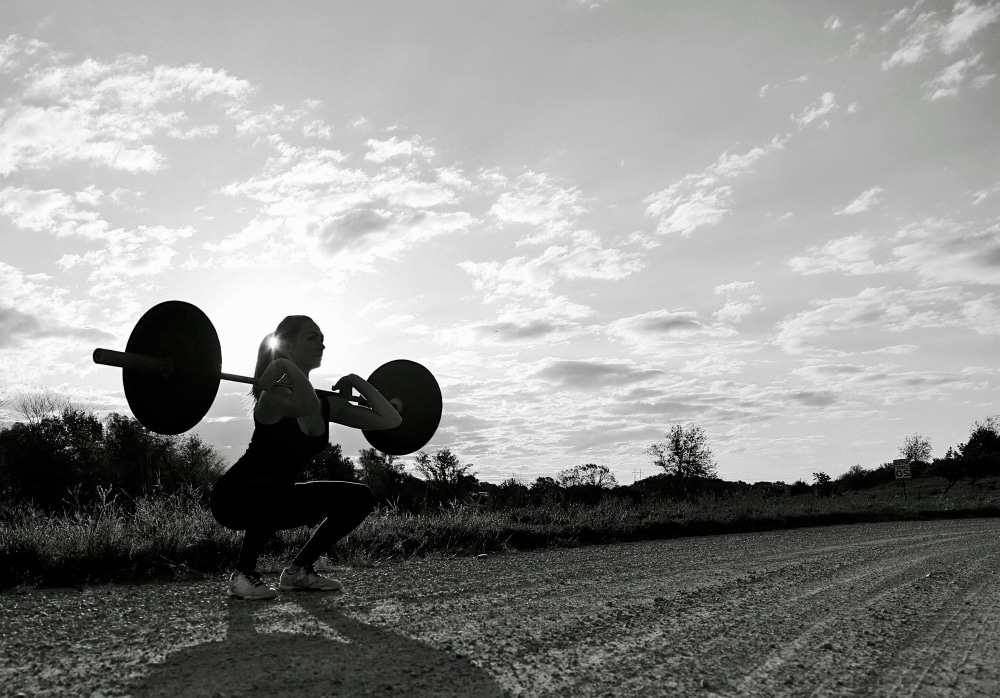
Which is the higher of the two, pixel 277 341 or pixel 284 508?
pixel 277 341

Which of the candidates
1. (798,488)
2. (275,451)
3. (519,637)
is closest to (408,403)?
(275,451)

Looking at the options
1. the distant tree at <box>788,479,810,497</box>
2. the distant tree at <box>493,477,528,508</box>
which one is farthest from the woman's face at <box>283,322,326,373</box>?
the distant tree at <box>788,479,810,497</box>

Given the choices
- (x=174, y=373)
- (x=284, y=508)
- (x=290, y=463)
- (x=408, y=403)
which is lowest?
(x=284, y=508)

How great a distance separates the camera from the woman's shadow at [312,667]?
109 inches

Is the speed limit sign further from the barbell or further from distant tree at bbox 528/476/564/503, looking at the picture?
the barbell

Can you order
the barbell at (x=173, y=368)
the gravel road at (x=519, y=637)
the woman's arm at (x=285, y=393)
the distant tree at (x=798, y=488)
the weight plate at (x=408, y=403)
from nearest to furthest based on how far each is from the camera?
the gravel road at (x=519, y=637) < the woman's arm at (x=285, y=393) < the barbell at (x=173, y=368) < the weight plate at (x=408, y=403) < the distant tree at (x=798, y=488)

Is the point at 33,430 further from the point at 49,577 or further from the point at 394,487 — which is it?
the point at 49,577

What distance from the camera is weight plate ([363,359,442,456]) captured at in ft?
20.9

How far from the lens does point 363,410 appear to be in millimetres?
5211

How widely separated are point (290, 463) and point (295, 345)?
784 millimetres

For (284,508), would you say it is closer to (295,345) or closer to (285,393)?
(285,393)

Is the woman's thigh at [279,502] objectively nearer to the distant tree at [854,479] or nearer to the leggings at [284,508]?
the leggings at [284,508]

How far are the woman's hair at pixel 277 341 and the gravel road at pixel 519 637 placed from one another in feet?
4.99

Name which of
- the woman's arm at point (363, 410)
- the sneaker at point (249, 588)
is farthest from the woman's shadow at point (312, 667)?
the woman's arm at point (363, 410)
